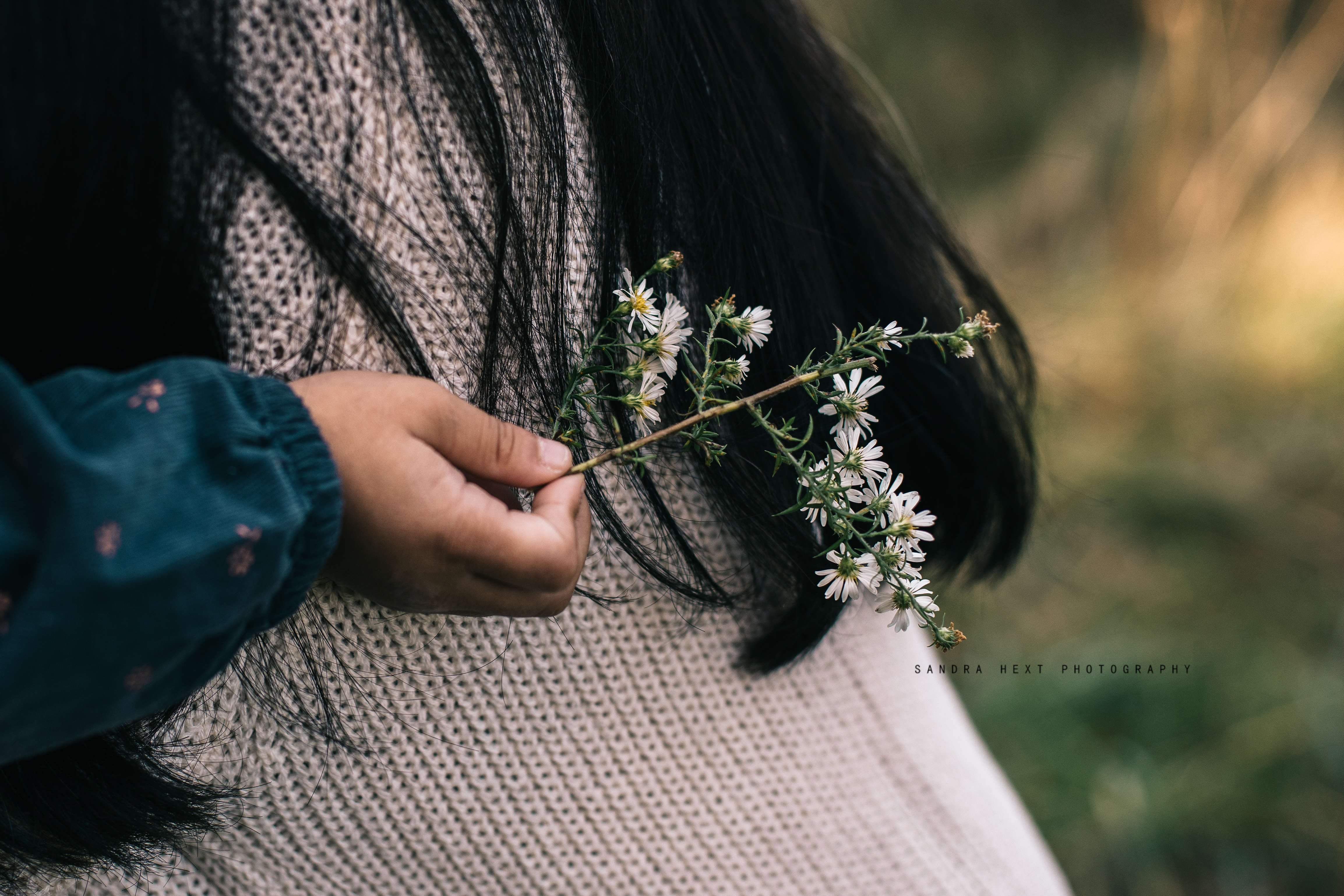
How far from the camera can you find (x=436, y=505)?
1.57 feet

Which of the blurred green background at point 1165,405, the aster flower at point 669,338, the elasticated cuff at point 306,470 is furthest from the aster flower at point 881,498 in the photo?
the blurred green background at point 1165,405

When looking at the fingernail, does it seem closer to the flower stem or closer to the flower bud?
the flower stem

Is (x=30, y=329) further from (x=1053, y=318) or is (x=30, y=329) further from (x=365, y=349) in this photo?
(x=1053, y=318)

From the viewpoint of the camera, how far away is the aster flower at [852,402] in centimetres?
54

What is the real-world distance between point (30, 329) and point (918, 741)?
2.51 ft

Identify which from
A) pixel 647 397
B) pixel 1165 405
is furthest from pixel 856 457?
pixel 1165 405

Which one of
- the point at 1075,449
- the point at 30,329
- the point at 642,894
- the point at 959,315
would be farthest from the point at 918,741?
the point at 1075,449

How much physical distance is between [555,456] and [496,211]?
17 cm

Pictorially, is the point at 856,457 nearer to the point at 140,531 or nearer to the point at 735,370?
the point at 735,370

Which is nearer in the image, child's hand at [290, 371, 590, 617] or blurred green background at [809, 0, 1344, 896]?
child's hand at [290, 371, 590, 617]

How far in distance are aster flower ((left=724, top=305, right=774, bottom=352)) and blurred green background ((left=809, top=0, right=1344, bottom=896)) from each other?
1275mm

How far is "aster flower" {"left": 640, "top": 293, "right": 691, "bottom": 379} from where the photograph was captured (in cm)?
54

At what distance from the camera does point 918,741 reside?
0.85m

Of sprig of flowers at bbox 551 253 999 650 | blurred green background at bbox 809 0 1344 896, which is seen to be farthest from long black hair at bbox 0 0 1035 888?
blurred green background at bbox 809 0 1344 896
